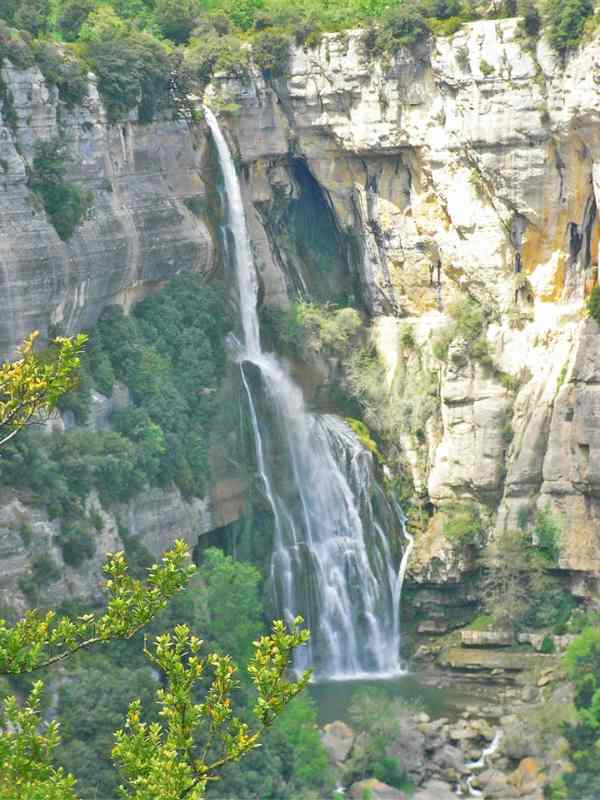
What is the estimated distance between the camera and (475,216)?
2095 inches

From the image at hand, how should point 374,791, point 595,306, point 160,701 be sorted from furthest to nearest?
point 595,306, point 374,791, point 160,701

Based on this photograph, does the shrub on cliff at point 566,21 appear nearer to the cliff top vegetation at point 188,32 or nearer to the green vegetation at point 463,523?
the cliff top vegetation at point 188,32

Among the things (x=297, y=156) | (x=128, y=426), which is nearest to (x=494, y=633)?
(x=128, y=426)

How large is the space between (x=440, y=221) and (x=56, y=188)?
13445mm

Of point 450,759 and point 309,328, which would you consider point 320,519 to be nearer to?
point 309,328

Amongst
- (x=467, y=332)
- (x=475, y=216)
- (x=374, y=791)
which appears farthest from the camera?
(x=467, y=332)

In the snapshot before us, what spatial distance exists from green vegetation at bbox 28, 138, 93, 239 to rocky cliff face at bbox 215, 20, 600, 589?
883 centimetres

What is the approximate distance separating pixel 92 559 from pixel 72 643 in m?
23.3

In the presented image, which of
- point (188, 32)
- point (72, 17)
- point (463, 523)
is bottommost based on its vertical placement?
point (463, 523)

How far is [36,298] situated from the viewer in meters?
44.0

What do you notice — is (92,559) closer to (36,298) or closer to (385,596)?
(36,298)

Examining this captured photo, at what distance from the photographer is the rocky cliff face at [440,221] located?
5003 cm

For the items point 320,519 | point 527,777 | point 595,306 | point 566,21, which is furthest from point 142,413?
point 566,21

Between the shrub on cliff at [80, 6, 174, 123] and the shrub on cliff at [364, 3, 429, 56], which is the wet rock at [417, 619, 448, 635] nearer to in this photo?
the shrub on cliff at [80, 6, 174, 123]
